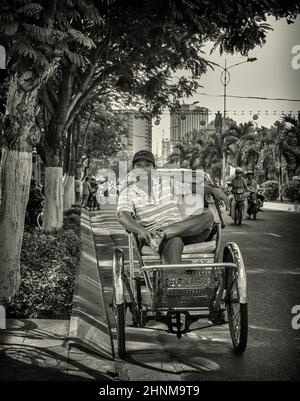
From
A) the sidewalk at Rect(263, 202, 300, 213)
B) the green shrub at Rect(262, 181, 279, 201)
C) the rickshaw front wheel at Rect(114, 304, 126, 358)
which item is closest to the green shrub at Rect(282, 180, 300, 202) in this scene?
the sidewalk at Rect(263, 202, 300, 213)

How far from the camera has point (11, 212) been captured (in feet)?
20.8

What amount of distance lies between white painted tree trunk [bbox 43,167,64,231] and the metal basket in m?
8.10

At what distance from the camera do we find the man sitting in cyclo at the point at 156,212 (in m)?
4.79

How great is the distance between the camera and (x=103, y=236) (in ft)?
50.5

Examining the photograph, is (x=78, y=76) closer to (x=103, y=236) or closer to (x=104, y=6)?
(x=103, y=236)

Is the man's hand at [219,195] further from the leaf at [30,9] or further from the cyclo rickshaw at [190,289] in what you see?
the leaf at [30,9]

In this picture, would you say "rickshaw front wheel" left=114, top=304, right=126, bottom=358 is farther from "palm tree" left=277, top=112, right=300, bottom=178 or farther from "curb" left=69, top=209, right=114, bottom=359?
"palm tree" left=277, top=112, right=300, bottom=178

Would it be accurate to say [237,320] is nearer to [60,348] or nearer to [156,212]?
[156,212]

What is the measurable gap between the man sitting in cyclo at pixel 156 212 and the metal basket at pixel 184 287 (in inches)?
8.4

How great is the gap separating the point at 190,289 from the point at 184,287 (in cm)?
6

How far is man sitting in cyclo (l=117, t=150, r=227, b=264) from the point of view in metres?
4.79

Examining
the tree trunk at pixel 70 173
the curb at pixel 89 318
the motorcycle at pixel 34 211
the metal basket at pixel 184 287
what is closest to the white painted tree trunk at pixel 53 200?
the motorcycle at pixel 34 211
